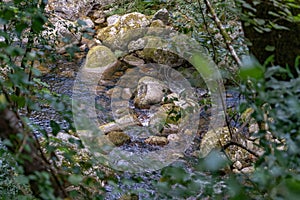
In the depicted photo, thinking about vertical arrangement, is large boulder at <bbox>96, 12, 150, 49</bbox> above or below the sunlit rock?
above

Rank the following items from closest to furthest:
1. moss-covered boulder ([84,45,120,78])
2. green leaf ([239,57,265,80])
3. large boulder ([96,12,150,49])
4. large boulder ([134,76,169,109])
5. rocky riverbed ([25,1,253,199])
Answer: green leaf ([239,57,265,80]) < rocky riverbed ([25,1,253,199]) < large boulder ([134,76,169,109]) < moss-covered boulder ([84,45,120,78]) < large boulder ([96,12,150,49])

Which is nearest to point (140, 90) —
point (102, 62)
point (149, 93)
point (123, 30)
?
point (149, 93)

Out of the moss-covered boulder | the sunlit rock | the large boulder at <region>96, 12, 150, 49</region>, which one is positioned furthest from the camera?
Answer: the large boulder at <region>96, 12, 150, 49</region>

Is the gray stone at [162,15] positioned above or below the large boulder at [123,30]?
above

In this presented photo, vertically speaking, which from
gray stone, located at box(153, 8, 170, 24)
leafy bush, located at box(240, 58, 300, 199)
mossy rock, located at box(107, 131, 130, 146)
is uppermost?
leafy bush, located at box(240, 58, 300, 199)

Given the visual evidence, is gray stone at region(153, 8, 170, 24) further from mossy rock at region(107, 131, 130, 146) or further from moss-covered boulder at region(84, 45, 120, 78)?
mossy rock at region(107, 131, 130, 146)

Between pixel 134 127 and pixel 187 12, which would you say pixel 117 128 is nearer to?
pixel 134 127

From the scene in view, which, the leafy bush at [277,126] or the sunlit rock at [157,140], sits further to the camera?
the sunlit rock at [157,140]

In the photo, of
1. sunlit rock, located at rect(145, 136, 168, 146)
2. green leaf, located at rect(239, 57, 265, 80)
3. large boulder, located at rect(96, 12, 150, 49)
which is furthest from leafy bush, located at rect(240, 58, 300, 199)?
large boulder, located at rect(96, 12, 150, 49)

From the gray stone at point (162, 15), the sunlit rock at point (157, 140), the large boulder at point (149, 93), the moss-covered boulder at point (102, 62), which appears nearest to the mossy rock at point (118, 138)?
the sunlit rock at point (157, 140)

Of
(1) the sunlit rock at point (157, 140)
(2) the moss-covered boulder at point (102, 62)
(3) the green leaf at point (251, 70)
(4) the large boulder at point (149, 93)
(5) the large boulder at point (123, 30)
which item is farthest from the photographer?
(5) the large boulder at point (123, 30)

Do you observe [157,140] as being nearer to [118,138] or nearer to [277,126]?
[118,138]

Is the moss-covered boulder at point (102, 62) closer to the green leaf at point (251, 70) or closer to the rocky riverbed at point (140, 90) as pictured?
the rocky riverbed at point (140, 90)

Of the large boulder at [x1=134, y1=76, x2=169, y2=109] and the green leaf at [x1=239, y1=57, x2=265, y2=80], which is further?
the large boulder at [x1=134, y1=76, x2=169, y2=109]
